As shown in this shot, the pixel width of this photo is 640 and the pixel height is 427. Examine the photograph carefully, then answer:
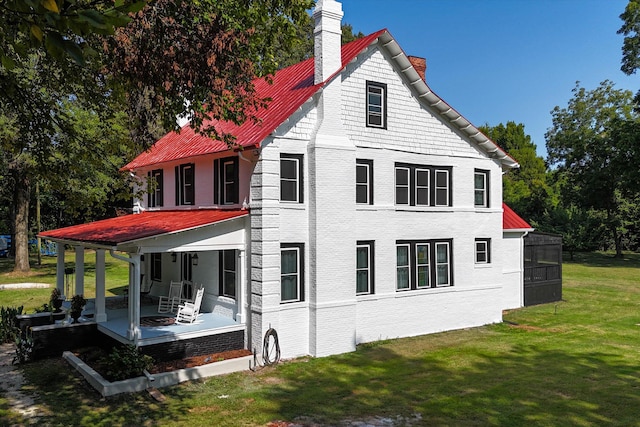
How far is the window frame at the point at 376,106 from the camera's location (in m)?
15.9

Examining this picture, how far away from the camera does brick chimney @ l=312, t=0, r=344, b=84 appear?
14.8 metres

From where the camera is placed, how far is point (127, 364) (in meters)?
11.6

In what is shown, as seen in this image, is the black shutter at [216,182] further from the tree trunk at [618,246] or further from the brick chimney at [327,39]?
the tree trunk at [618,246]

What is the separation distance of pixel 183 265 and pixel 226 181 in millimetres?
4127

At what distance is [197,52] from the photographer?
9820 mm

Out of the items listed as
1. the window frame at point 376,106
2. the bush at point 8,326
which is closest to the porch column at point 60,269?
the bush at point 8,326

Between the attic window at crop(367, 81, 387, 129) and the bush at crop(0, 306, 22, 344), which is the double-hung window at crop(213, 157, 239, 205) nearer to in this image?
the attic window at crop(367, 81, 387, 129)

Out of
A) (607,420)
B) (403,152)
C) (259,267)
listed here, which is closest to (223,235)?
(259,267)

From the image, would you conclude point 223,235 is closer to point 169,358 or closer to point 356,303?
point 169,358

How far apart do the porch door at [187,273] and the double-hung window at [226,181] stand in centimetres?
273

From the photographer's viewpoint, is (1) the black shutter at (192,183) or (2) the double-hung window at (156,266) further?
(2) the double-hung window at (156,266)

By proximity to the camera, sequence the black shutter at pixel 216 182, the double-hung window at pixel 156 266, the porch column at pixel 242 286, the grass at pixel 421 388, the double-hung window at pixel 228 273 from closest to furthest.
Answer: the grass at pixel 421 388, the porch column at pixel 242 286, the double-hung window at pixel 228 273, the black shutter at pixel 216 182, the double-hung window at pixel 156 266

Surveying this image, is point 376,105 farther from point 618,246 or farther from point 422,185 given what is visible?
point 618,246

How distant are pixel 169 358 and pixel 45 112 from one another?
6.97 meters
